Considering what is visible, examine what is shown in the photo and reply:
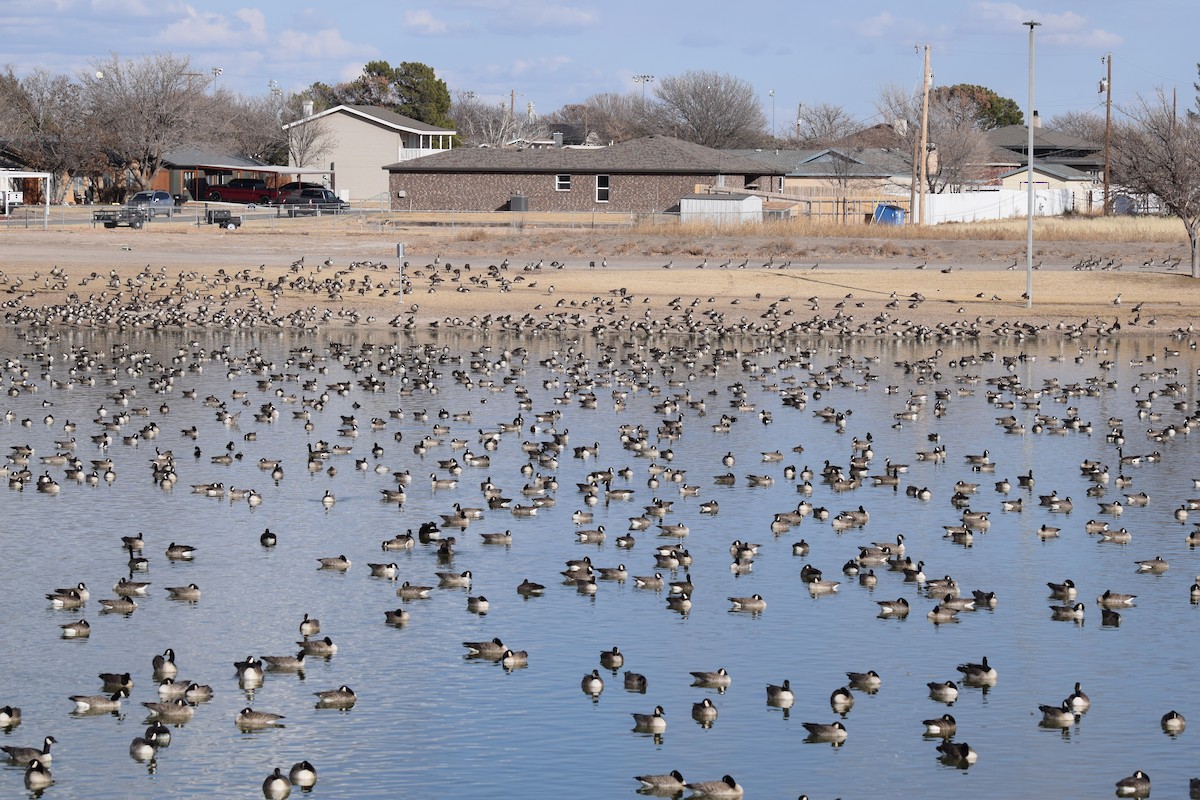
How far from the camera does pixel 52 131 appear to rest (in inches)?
4961

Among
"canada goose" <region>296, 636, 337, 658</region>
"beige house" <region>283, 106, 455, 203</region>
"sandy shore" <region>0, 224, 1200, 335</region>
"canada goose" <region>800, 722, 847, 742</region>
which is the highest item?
"beige house" <region>283, 106, 455, 203</region>

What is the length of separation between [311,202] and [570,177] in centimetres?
1671

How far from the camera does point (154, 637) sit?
21.7 metres

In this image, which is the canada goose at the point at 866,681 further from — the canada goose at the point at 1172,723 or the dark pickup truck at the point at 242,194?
the dark pickup truck at the point at 242,194

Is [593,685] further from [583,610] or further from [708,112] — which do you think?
[708,112]

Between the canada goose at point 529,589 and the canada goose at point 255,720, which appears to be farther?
the canada goose at point 529,589

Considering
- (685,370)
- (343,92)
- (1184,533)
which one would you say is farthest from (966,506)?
(343,92)

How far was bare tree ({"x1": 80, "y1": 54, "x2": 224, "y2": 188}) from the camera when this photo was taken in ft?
395

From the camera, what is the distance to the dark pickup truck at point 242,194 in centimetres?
11669

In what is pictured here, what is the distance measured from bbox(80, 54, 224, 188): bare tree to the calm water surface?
81.6 metres

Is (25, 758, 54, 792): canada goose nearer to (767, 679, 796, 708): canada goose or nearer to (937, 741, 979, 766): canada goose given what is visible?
(767, 679, 796, 708): canada goose

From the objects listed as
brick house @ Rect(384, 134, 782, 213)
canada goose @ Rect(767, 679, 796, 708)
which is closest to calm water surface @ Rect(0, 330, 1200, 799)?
canada goose @ Rect(767, 679, 796, 708)

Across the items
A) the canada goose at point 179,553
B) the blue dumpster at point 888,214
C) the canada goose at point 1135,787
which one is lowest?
the canada goose at point 1135,787

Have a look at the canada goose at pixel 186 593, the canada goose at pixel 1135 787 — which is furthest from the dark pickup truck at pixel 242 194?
the canada goose at pixel 1135 787
